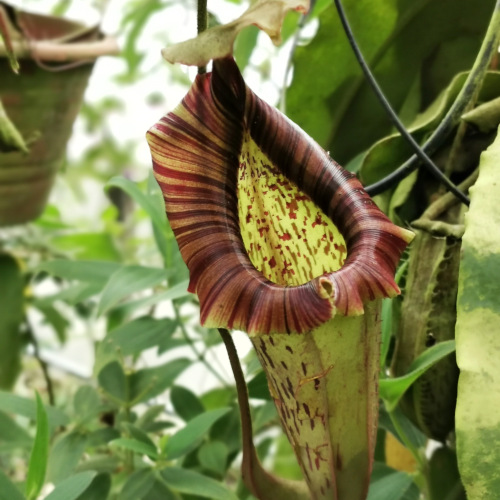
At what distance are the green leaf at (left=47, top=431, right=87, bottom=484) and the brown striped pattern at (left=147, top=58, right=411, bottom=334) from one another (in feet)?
1.00

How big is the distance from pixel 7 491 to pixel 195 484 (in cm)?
17

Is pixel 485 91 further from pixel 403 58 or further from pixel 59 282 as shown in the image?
pixel 59 282

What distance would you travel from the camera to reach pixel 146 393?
71 cm

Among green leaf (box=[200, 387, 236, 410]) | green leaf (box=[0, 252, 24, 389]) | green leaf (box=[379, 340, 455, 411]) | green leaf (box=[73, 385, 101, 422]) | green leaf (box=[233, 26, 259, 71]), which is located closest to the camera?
green leaf (box=[379, 340, 455, 411])

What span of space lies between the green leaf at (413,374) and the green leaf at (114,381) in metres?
0.33

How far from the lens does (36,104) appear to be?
898 millimetres

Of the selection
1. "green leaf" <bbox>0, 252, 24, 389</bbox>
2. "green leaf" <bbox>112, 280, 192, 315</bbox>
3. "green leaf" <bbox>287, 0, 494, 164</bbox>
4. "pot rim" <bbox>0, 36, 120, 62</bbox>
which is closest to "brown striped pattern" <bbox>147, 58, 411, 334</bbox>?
"green leaf" <bbox>112, 280, 192, 315</bbox>

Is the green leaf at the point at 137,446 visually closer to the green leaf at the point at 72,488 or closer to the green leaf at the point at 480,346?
the green leaf at the point at 72,488

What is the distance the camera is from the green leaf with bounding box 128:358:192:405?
0.71 meters

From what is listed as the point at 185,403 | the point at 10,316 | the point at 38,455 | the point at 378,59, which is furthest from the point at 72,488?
the point at 10,316

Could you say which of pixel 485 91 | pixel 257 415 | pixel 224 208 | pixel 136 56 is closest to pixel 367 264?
pixel 224 208

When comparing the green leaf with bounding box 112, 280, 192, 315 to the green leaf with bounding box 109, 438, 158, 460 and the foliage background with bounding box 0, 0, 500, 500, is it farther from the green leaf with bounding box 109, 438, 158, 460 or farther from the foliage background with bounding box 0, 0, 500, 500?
the green leaf with bounding box 109, 438, 158, 460

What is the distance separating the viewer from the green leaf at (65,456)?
23.5 inches

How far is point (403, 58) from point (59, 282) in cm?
96
